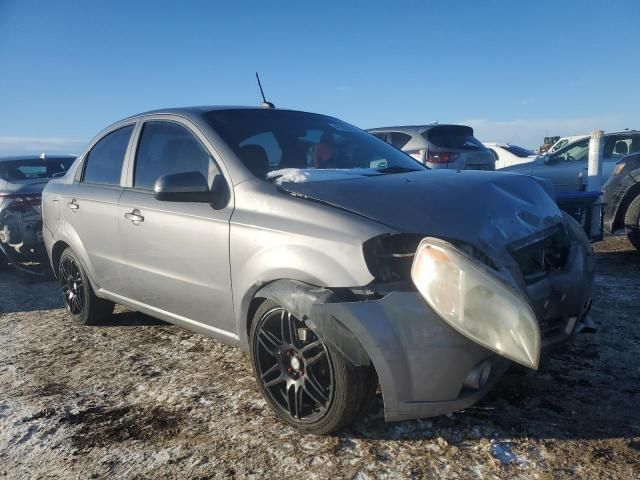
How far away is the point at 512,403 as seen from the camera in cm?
250

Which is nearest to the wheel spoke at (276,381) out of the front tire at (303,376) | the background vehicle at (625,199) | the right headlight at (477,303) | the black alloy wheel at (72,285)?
the front tire at (303,376)

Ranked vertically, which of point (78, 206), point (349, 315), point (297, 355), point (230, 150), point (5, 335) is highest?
point (230, 150)

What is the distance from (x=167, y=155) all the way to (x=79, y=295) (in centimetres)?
171

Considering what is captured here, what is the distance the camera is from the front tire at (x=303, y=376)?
2.11 m

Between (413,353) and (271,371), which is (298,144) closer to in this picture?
(271,371)

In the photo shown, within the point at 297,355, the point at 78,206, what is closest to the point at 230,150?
the point at 297,355

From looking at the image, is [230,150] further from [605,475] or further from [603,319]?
[603,319]

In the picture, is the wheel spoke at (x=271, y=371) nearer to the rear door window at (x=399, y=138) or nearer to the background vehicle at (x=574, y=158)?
the rear door window at (x=399, y=138)

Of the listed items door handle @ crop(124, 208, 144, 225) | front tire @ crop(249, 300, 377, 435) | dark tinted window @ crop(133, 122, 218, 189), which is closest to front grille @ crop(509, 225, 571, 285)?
front tire @ crop(249, 300, 377, 435)

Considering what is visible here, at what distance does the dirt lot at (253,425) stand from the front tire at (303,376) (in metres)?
0.12

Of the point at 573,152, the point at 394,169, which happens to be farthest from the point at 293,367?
the point at 573,152

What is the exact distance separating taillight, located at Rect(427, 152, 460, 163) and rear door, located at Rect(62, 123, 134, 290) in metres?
4.71

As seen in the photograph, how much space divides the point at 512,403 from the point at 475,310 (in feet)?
3.06

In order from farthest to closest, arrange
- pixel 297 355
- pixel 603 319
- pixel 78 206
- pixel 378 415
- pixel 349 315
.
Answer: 1. pixel 78 206
2. pixel 603 319
3. pixel 378 415
4. pixel 297 355
5. pixel 349 315
